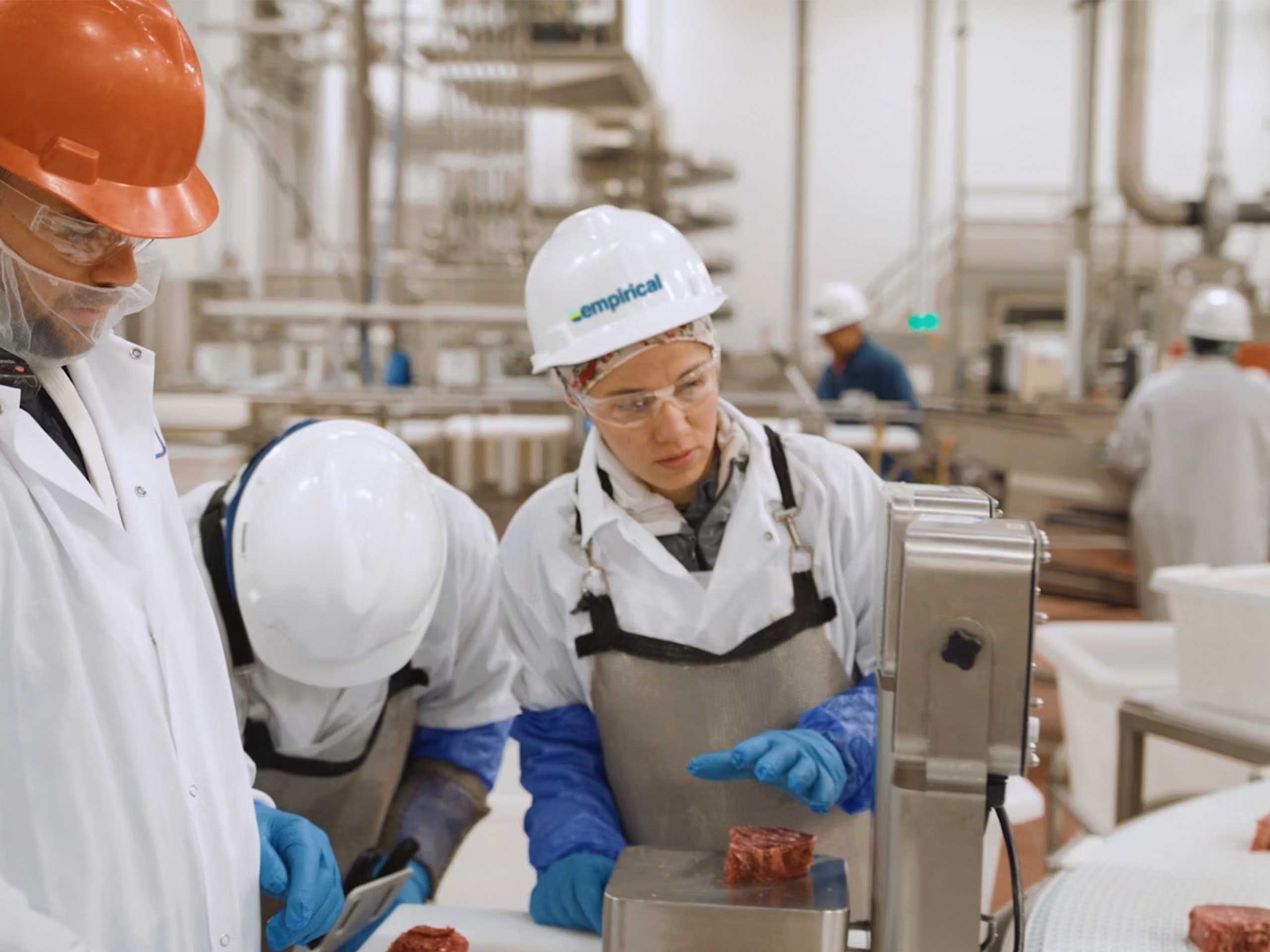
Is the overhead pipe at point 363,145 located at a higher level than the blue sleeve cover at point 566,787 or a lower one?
higher

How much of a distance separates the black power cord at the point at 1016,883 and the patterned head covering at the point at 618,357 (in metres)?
0.72

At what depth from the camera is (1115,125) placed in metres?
6.10

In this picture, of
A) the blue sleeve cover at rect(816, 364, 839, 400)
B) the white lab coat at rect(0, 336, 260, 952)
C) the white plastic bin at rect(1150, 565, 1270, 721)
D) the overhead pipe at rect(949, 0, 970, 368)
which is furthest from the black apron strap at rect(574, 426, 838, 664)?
the overhead pipe at rect(949, 0, 970, 368)

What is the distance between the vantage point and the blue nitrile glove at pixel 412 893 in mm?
1226

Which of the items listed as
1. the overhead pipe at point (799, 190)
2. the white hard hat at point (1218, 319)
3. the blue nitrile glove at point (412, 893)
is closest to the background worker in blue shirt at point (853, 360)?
the overhead pipe at point (799, 190)

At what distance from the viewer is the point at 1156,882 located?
114 cm

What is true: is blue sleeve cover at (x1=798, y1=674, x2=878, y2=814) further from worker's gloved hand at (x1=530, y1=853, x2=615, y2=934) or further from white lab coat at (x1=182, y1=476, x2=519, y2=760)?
white lab coat at (x1=182, y1=476, x2=519, y2=760)

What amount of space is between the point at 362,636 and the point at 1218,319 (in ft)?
12.7

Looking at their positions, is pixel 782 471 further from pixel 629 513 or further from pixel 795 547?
pixel 629 513

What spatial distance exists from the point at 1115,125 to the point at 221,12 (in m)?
4.80

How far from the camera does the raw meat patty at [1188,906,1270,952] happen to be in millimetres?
962

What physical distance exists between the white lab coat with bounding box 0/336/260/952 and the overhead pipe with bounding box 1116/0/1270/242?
19.5 ft

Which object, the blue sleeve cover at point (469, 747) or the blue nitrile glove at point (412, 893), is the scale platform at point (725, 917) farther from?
the blue sleeve cover at point (469, 747)

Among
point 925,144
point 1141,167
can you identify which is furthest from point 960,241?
point 1141,167
